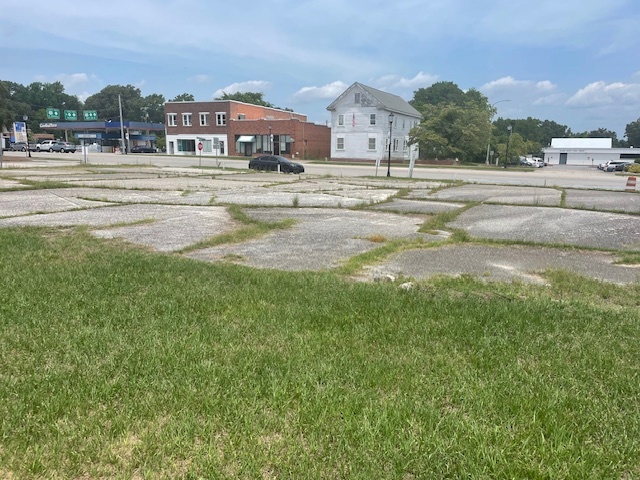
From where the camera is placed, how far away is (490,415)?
10.5 feet

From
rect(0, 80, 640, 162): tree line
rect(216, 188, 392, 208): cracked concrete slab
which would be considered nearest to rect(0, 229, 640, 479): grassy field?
rect(216, 188, 392, 208): cracked concrete slab

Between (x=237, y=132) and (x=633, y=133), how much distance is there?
13970cm

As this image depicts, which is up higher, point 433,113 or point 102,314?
point 433,113

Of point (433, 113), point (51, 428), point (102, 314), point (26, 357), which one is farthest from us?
point (433, 113)

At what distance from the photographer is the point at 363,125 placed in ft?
211

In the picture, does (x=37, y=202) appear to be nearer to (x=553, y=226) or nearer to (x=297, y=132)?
(x=553, y=226)

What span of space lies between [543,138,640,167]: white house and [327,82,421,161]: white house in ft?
198

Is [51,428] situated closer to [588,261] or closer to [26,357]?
[26,357]

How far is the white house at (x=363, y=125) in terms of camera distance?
63.3 metres

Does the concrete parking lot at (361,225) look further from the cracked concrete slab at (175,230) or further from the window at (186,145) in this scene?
the window at (186,145)

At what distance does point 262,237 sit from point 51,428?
24.1 ft

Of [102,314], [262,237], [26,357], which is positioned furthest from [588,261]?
[26,357]

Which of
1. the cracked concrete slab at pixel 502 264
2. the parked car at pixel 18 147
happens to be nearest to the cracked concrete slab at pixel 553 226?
the cracked concrete slab at pixel 502 264

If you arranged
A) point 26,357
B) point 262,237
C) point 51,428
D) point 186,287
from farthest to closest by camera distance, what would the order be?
point 262,237, point 186,287, point 26,357, point 51,428
